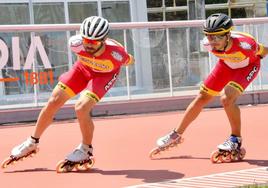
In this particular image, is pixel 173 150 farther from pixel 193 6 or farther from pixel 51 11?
pixel 193 6

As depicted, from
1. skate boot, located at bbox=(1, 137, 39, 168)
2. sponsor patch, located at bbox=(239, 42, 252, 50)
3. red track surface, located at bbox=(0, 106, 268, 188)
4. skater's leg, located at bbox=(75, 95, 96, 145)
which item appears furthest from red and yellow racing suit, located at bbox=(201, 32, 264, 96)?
skate boot, located at bbox=(1, 137, 39, 168)

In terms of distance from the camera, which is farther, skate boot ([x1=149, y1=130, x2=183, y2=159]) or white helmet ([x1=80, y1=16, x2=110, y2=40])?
skate boot ([x1=149, y1=130, x2=183, y2=159])

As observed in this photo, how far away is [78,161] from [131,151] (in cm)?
170

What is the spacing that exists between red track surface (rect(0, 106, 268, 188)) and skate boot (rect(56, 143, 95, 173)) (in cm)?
11

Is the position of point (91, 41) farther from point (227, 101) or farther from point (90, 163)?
point (227, 101)

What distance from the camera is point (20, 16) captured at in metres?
20.9

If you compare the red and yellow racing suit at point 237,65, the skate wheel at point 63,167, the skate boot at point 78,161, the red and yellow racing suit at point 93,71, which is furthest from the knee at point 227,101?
the skate wheel at point 63,167

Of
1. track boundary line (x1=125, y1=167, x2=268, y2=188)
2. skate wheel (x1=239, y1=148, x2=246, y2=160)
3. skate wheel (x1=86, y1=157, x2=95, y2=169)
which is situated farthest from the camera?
skate wheel (x1=239, y1=148, x2=246, y2=160)

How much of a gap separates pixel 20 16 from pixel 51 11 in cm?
104

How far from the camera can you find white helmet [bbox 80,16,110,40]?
773 centimetres

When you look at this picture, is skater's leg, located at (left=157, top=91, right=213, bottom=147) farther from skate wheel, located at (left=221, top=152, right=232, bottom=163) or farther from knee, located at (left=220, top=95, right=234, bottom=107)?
skate wheel, located at (left=221, top=152, right=232, bottom=163)

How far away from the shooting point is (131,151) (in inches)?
369

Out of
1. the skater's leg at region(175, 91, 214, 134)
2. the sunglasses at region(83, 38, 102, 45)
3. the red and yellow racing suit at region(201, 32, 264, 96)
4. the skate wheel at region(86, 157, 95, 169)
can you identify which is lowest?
the skate wheel at region(86, 157, 95, 169)

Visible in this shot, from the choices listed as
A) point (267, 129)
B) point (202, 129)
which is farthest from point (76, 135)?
point (267, 129)
